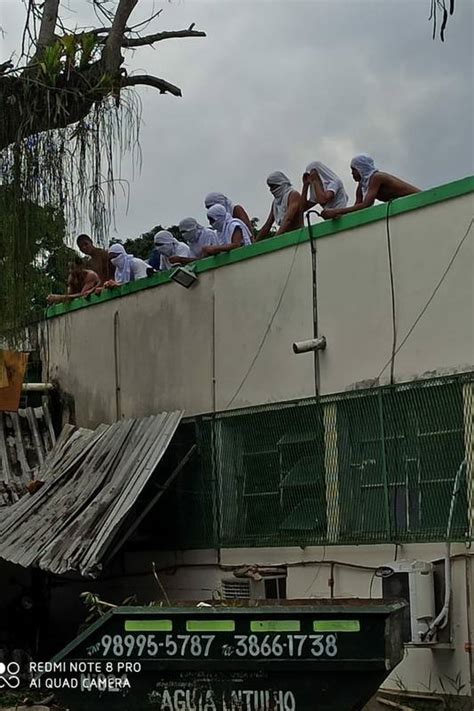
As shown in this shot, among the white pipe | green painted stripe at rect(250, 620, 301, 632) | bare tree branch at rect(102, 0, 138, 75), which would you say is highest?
bare tree branch at rect(102, 0, 138, 75)

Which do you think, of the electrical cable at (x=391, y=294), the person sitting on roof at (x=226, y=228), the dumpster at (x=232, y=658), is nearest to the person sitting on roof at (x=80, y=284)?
the person sitting on roof at (x=226, y=228)

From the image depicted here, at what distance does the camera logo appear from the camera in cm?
1276

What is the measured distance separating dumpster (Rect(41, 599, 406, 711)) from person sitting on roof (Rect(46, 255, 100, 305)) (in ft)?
23.7

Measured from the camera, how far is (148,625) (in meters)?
9.11

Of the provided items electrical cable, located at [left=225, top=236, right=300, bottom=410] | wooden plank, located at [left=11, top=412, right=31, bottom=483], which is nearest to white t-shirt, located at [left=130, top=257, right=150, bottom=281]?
wooden plank, located at [left=11, top=412, right=31, bottom=483]

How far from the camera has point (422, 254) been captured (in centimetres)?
1079

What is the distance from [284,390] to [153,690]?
4047 millimetres

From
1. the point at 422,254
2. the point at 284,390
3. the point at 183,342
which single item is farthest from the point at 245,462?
the point at 422,254

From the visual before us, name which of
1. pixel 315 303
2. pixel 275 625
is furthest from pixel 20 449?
pixel 275 625

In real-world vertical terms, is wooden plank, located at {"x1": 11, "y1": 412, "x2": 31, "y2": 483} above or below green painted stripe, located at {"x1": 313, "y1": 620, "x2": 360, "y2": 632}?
above

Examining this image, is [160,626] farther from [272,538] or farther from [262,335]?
[262,335]

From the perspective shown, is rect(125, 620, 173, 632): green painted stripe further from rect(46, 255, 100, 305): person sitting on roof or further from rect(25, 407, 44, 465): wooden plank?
rect(46, 255, 100, 305): person sitting on roof

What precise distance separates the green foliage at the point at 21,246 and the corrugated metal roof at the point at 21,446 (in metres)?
3.33

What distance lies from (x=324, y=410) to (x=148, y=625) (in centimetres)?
329
